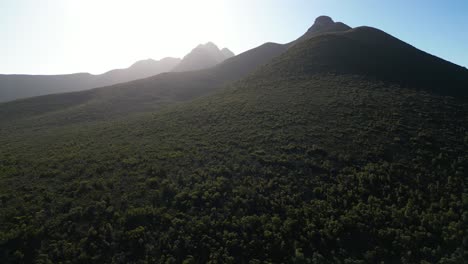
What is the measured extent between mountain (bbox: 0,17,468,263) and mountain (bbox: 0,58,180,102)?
128 metres

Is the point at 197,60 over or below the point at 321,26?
below

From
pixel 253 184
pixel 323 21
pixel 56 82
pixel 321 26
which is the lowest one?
pixel 253 184

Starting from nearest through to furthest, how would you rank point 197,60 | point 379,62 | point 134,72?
point 379,62 → point 197,60 → point 134,72

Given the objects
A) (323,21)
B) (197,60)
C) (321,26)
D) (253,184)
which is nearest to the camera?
(253,184)

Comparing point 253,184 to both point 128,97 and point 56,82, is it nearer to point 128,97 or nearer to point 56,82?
point 128,97

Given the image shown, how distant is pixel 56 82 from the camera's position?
6004 inches

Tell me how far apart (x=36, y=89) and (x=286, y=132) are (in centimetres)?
16626

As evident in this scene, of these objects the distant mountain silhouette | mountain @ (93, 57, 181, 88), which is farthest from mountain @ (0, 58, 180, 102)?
the distant mountain silhouette

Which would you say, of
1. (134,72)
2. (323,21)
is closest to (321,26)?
(323,21)

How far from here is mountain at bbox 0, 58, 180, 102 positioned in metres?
136

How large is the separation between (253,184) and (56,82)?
17949 cm

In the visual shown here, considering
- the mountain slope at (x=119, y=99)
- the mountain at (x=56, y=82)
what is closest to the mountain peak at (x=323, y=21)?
the mountain slope at (x=119, y=99)

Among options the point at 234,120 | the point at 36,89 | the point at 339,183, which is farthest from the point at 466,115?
the point at 36,89

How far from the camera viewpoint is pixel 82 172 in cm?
1952
